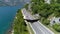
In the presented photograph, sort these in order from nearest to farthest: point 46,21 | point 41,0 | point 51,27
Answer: point 51,27 → point 46,21 → point 41,0

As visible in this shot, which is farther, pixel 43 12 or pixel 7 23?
pixel 7 23

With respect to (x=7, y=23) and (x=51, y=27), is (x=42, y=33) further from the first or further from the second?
(x=7, y=23)

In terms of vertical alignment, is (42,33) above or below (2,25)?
above

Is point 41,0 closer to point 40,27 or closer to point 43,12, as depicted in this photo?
point 43,12

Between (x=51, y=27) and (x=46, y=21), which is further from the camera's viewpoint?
(x=46, y=21)

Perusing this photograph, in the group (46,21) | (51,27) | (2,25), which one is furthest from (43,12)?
(2,25)

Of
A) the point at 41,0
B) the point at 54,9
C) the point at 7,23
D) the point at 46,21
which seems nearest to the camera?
the point at 46,21

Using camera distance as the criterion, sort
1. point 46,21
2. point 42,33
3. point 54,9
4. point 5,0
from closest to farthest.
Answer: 1. point 42,33
2. point 46,21
3. point 54,9
4. point 5,0

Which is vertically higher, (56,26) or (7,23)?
(56,26)

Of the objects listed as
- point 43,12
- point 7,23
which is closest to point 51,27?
point 43,12
